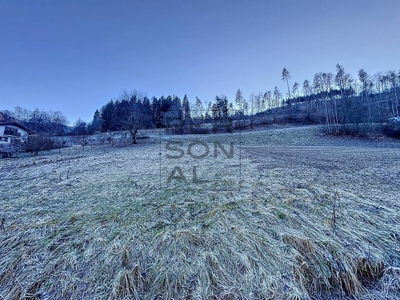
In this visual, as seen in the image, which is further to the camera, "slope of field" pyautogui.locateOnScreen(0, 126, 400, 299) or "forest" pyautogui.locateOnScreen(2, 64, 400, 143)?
"forest" pyautogui.locateOnScreen(2, 64, 400, 143)

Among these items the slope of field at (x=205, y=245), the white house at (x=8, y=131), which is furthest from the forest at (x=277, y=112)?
the slope of field at (x=205, y=245)

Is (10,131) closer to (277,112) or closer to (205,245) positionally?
(205,245)

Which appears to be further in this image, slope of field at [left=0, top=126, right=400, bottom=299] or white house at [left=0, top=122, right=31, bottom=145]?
white house at [left=0, top=122, right=31, bottom=145]

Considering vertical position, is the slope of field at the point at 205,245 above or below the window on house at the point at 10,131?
below

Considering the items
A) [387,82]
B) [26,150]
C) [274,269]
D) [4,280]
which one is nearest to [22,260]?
[4,280]

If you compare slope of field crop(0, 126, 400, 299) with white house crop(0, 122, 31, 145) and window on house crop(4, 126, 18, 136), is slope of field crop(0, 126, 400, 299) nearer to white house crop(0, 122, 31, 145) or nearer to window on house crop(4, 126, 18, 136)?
white house crop(0, 122, 31, 145)

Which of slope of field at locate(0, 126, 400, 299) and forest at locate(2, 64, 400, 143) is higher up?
forest at locate(2, 64, 400, 143)

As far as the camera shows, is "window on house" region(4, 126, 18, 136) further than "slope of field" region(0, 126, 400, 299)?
Yes

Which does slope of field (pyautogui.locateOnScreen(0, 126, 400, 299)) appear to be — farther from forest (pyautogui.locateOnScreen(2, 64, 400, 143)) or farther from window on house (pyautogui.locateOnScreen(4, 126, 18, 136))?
window on house (pyautogui.locateOnScreen(4, 126, 18, 136))

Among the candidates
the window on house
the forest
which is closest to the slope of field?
the forest

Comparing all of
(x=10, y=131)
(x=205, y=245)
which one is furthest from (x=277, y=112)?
(x=10, y=131)

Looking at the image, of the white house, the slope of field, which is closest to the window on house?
the white house

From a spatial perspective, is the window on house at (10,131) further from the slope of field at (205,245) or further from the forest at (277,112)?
the slope of field at (205,245)

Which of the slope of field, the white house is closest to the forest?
the white house
